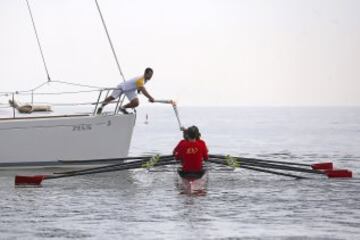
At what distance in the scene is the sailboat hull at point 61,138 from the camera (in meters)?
24.1

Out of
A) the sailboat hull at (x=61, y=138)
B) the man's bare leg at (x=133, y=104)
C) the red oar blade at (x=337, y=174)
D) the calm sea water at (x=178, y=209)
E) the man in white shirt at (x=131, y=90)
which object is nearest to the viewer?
the calm sea water at (x=178, y=209)

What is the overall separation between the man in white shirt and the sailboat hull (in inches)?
16.9

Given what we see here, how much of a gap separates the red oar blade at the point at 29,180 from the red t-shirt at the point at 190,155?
3788 mm

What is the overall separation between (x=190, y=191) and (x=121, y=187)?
2453 mm

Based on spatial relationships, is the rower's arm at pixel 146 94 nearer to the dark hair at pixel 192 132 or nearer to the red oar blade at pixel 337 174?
the dark hair at pixel 192 132

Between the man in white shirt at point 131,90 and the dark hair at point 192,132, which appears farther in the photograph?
the man in white shirt at point 131,90

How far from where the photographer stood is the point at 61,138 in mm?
24297

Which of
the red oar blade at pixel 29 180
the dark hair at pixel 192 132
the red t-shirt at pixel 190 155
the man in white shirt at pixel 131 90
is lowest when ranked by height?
the red oar blade at pixel 29 180

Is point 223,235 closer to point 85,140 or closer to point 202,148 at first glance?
point 202,148

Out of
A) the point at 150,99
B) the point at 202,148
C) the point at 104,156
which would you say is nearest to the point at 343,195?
the point at 202,148

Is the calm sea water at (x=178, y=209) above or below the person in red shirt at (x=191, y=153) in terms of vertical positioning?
below

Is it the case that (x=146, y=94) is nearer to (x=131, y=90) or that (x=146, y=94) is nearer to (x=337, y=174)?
(x=131, y=90)

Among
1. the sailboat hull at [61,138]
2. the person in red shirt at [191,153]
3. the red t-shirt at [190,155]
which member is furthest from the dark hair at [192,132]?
the sailboat hull at [61,138]

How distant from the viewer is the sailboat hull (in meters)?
24.1
